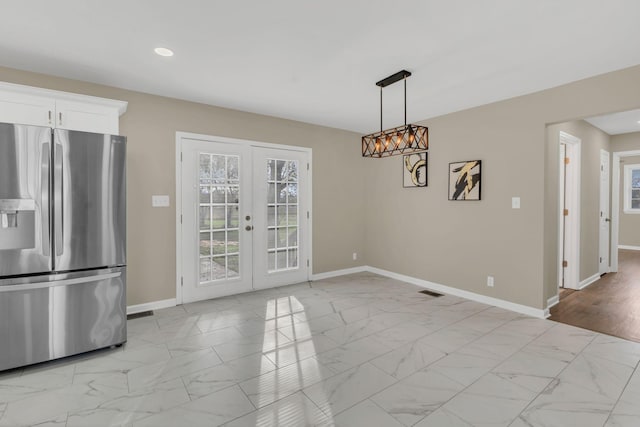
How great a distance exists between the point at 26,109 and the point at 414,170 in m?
4.52

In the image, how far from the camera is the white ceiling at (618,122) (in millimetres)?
4217

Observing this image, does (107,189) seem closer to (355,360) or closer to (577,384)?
(355,360)

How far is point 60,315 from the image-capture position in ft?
8.14

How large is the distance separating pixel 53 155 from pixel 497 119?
454 cm

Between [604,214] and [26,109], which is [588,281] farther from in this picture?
[26,109]

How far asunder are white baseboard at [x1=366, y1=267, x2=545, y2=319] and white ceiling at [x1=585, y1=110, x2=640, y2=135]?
2810mm

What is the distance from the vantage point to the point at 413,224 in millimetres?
4898

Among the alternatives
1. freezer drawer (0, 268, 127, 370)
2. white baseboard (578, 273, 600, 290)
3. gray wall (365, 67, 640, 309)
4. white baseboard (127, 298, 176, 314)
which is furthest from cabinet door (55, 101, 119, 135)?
white baseboard (578, 273, 600, 290)

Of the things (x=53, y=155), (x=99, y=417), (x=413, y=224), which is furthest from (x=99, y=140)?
(x=413, y=224)

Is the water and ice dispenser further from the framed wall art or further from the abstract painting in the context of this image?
the abstract painting

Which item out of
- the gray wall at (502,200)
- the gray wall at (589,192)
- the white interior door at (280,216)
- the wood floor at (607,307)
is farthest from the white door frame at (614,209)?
the white interior door at (280,216)

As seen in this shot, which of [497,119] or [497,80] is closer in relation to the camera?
[497,80]

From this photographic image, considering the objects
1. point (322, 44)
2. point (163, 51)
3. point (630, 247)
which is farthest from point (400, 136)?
point (630, 247)

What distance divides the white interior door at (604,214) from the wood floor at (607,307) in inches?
10.8
